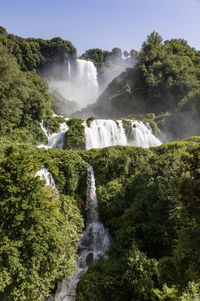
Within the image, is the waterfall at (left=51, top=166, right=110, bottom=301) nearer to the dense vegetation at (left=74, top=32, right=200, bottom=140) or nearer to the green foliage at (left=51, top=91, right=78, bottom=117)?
the dense vegetation at (left=74, top=32, right=200, bottom=140)

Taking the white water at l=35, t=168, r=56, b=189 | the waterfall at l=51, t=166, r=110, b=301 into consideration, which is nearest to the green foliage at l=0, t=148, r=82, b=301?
the waterfall at l=51, t=166, r=110, b=301

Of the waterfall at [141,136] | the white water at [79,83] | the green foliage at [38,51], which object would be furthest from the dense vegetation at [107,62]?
the waterfall at [141,136]

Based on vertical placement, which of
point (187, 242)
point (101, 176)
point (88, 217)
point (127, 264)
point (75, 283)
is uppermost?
point (101, 176)

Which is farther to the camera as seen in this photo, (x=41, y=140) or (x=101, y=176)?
(x=41, y=140)

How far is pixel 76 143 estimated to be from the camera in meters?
21.3

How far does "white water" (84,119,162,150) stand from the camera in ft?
75.4

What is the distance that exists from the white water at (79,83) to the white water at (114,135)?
36.0 m

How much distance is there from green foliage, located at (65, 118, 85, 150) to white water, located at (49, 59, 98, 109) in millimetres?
38611

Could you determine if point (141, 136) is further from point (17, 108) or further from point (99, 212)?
point (17, 108)

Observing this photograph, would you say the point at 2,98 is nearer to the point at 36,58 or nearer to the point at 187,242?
the point at 187,242

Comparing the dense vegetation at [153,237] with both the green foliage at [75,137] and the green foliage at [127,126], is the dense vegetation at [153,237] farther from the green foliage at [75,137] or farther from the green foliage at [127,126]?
the green foliage at [127,126]

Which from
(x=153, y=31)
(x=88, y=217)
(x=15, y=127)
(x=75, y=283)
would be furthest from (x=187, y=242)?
(x=153, y=31)

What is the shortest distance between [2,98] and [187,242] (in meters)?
18.8

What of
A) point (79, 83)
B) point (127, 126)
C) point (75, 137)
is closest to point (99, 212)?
point (75, 137)
